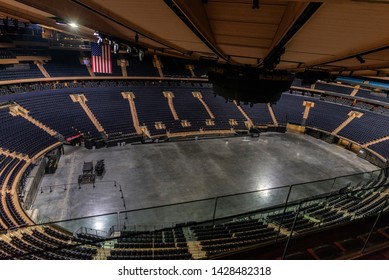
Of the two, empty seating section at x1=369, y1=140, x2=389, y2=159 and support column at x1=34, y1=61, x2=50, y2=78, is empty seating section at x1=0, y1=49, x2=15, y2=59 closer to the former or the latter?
support column at x1=34, y1=61, x2=50, y2=78

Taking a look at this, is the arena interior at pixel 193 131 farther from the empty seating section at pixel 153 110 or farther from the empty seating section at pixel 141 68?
the empty seating section at pixel 141 68

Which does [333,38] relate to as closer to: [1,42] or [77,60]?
[1,42]

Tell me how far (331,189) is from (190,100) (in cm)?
2289

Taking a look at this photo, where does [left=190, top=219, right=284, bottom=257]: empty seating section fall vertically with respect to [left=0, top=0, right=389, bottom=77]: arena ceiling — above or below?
below

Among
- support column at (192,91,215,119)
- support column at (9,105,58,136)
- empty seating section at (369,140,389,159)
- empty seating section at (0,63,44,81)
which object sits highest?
empty seating section at (0,63,44,81)

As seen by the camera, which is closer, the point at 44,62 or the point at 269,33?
the point at 269,33

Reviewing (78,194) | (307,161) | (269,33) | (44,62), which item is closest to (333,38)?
(269,33)

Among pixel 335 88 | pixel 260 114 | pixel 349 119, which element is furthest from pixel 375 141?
pixel 260 114

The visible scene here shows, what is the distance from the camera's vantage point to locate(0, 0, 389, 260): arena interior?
4719 mm

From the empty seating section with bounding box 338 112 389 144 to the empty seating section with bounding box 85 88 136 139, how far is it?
2789 centimetres

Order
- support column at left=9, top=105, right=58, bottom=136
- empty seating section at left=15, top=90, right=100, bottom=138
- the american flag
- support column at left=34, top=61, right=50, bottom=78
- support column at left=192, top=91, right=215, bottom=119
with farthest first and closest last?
1. support column at left=192, top=91, right=215, bottom=119
2. support column at left=34, top=61, right=50, bottom=78
3. empty seating section at left=15, top=90, right=100, bottom=138
4. support column at left=9, top=105, right=58, bottom=136
5. the american flag

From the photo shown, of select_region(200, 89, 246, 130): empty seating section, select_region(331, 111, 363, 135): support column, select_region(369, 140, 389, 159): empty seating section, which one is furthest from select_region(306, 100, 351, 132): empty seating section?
select_region(200, 89, 246, 130): empty seating section

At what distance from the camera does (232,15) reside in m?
4.71

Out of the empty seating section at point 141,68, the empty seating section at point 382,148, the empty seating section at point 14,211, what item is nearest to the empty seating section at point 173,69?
the empty seating section at point 141,68
